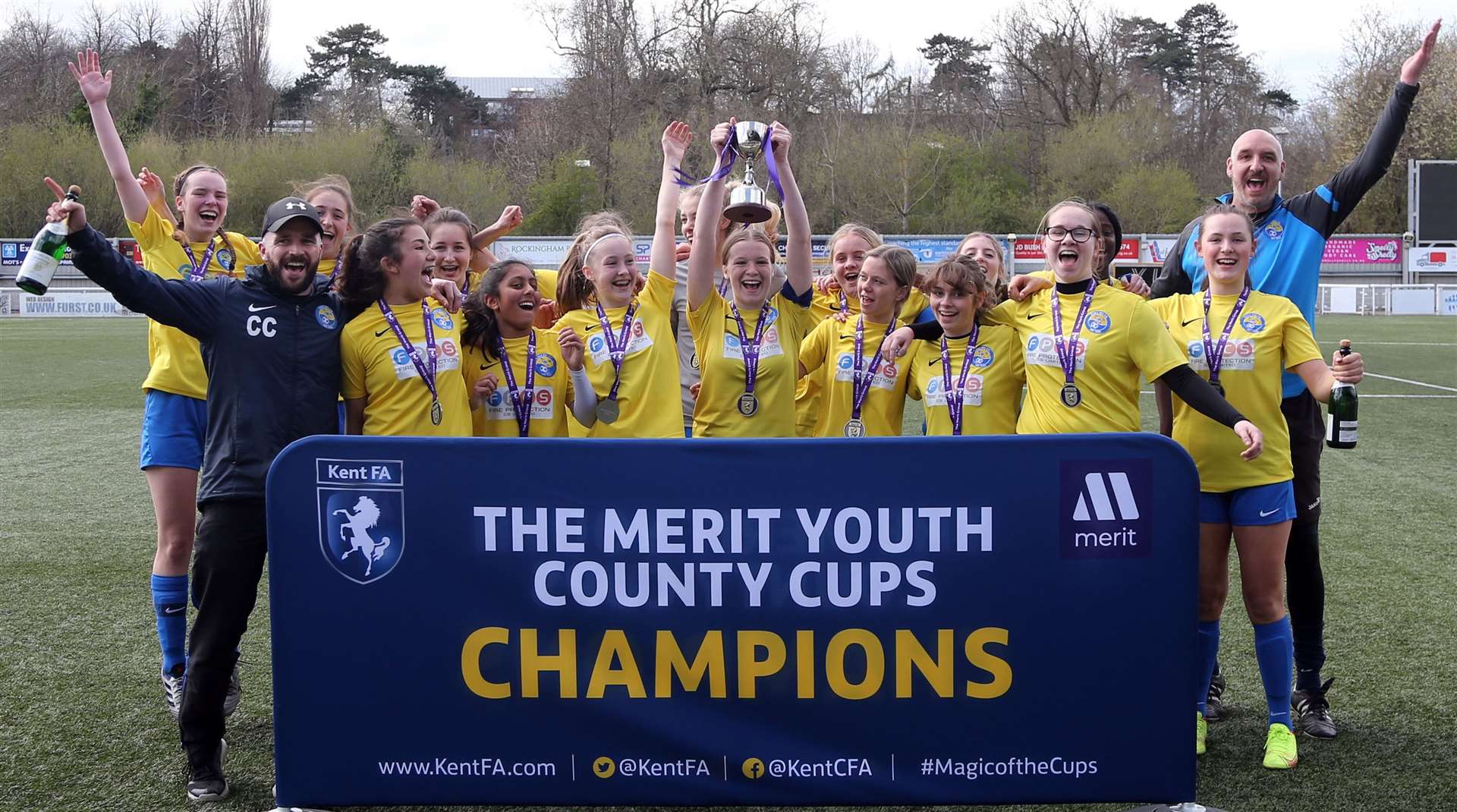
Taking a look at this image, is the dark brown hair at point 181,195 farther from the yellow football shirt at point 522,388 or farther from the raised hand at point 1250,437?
the raised hand at point 1250,437

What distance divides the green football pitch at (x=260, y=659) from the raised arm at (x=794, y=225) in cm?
212

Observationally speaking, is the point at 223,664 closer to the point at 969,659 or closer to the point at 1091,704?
the point at 969,659

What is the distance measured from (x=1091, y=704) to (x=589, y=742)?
3.95 ft

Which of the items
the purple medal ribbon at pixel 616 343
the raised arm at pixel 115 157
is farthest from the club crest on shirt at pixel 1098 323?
the raised arm at pixel 115 157

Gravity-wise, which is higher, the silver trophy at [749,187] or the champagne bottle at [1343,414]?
the silver trophy at [749,187]

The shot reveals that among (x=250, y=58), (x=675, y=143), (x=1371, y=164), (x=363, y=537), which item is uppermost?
(x=250, y=58)

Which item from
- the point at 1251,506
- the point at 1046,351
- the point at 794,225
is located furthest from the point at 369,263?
the point at 1251,506

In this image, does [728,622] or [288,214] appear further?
[288,214]

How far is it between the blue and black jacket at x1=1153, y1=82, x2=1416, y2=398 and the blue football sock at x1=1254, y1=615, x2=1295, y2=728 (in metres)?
1.07

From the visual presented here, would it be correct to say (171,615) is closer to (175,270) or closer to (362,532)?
(175,270)

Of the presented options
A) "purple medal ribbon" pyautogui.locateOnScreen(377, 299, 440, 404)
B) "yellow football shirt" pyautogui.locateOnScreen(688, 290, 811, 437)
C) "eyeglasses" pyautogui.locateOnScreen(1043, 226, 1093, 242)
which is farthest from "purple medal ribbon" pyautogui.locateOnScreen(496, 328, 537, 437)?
"eyeglasses" pyautogui.locateOnScreen(1043, 226, 1093, 242)

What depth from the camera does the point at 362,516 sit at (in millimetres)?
2988

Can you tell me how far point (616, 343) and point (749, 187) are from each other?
2.32 ft

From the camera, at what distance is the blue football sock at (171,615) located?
443 centimetres
